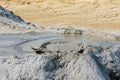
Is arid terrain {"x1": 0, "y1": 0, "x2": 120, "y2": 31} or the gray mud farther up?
the gray mud

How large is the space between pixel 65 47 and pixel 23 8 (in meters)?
7.23

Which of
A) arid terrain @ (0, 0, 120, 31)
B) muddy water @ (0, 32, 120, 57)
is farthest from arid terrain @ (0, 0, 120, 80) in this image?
arid terrain @ (0, 0, 120, 31)

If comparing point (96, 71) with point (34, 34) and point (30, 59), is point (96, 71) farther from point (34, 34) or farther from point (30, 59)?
point (34, 34)

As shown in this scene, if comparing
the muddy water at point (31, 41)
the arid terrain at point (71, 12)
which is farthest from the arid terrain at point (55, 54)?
the arid terrain at point (71, 12)

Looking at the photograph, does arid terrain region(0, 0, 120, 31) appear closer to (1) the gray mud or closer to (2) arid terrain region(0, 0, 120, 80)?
(2) arid terrain region(0, 0, 120, 80)

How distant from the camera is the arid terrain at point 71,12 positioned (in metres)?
8.44

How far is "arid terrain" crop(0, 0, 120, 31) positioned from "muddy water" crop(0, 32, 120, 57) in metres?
4.88

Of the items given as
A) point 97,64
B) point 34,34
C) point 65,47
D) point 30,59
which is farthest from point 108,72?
point 34,34

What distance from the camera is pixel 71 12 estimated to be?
367 inches

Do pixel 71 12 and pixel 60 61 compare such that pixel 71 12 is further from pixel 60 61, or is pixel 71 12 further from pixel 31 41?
pixel 60 61

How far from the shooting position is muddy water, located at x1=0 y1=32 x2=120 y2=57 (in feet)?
9.01

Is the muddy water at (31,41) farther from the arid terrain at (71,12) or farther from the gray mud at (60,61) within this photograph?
the arid terrain at (71,12)

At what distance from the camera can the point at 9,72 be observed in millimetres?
2436

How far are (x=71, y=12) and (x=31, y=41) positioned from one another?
637 centimetres
